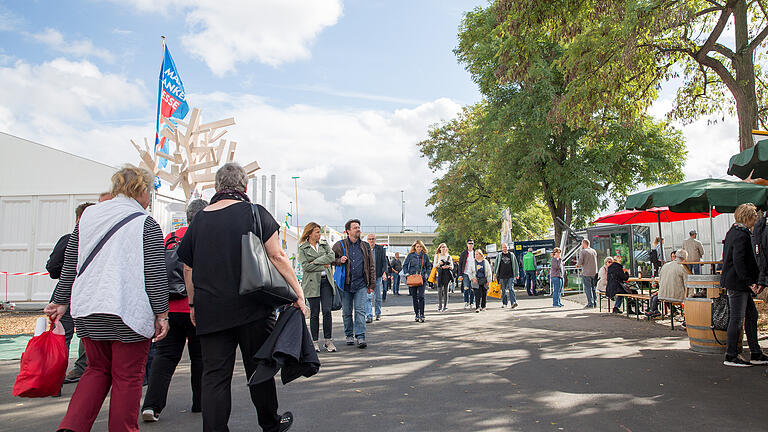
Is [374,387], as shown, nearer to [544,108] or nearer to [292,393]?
[292,393]

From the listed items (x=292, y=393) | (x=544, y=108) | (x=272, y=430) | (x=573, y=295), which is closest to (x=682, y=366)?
(x=292, y=393)

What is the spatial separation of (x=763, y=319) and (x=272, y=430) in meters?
10.4

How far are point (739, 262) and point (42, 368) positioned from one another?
7089 mm

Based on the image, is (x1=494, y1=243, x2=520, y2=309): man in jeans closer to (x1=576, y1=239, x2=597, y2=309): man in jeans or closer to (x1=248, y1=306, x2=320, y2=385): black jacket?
(x1=576, y1=239, x2=597, y2=309): man in jeans

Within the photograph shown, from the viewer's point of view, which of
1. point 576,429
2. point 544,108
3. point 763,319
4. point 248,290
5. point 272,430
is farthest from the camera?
point 544,108

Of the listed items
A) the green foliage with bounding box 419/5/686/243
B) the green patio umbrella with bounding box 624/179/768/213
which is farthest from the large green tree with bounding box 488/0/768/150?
the green foliage with bounding box 419/5/686/243

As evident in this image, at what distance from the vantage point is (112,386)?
350cm

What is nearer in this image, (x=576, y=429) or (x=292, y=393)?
(x=576, y=429)

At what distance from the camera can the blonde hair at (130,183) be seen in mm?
3729

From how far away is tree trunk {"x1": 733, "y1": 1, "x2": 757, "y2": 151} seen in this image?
A: 11.5m

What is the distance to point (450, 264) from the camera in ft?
50.5

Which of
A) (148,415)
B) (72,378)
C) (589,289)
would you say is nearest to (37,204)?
(72,378)

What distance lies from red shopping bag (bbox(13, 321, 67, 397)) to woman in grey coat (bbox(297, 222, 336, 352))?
4.31 metres

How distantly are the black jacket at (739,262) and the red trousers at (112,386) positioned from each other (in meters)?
6.48
